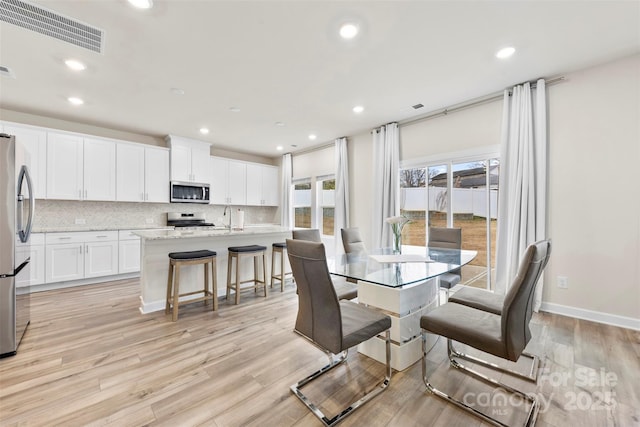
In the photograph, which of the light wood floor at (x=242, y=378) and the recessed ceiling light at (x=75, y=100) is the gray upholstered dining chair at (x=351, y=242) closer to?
the light wood floor at (x=242, y=378)

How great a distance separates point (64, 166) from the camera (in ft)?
14.2

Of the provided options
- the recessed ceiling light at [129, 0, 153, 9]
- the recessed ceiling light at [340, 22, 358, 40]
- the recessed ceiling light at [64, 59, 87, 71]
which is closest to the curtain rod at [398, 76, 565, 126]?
the recessed ceiling light at [340, 22, 358, 40]

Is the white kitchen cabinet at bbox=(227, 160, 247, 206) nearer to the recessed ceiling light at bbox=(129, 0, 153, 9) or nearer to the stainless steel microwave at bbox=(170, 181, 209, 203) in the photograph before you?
the stainless steel microwave at bbox=(170, 181, 209, 203)

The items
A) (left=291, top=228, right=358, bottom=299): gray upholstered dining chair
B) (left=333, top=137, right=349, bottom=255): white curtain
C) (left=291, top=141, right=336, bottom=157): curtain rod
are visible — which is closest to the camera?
(left=291, top=228, right=358, bottom=299): gray upholstered dining chair

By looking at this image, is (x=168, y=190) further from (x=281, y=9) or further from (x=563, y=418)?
(x=563, y=418)

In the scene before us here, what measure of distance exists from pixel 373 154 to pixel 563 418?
4074mm

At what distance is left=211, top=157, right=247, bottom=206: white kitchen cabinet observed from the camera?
6125 millimetres

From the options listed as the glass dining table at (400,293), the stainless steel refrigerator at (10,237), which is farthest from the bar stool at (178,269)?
the glass dining table at (400,293)

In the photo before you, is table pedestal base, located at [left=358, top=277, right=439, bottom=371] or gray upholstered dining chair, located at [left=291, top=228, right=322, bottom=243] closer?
table pedestal base, located at [left=358, top=277, right=439, bottom=371]

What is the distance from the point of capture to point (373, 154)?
490 centimetres

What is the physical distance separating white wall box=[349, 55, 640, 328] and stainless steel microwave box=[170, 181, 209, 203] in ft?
19.5

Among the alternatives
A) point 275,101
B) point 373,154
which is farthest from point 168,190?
point 373,154

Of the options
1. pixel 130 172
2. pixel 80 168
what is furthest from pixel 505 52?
pixel 80 168

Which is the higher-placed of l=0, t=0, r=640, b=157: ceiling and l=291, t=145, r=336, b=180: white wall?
l=0, t=0, r=640, b=157: ceiling
